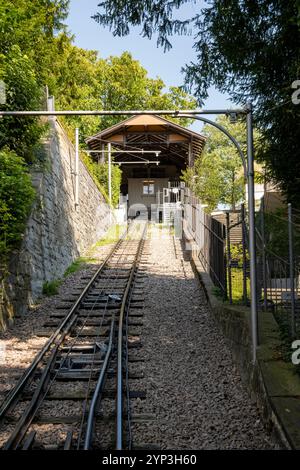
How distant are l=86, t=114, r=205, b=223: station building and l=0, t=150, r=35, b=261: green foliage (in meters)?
15.5

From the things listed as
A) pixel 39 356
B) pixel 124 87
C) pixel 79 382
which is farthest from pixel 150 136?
pixel 79 382

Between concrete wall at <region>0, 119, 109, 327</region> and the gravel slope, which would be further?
concrete wall at <region>0, 119, 109, 327</region>

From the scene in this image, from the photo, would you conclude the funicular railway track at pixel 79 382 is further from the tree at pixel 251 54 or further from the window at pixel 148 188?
the window at pixel 148 188

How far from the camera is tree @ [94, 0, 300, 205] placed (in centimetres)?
734

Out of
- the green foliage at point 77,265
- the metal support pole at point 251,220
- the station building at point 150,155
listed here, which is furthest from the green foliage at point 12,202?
the station building at point 150,155

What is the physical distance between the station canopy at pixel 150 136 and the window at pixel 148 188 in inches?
270

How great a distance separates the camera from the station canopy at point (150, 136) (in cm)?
3328

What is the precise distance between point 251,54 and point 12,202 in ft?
18.3

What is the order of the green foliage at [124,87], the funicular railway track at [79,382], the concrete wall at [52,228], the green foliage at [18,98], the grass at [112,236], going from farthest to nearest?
the green foliage at [124,87], the grass at [112,236], the green foliage at [18,98], the concrete wall at [52,228], the funicular railway track at [79,382]

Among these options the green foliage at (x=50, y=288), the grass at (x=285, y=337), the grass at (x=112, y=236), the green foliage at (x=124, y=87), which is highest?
the green foliage at (x=124, y=87)

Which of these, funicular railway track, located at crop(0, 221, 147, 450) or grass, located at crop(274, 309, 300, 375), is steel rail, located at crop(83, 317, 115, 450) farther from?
grass, located at crop(274, 309, 300, 375)

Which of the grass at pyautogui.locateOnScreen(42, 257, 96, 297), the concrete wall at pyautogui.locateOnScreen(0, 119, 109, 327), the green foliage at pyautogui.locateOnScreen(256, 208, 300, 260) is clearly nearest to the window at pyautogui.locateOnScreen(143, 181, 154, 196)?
the concrete wall at pyautogui.locateOnScreen(0, 119, 109, 327)

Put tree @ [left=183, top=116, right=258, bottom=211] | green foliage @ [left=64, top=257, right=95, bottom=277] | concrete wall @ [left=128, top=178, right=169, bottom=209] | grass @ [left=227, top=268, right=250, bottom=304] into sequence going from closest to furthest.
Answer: grass @ [left=227, top=268, right=250, bottom=304] → green foliage @ [left=64, top=257, right=95, bottom=277] → concrete wall @ [left=128, top=178, right=169, bottom=209] → tree @ [left=183, top=116, right=258, bottom=211]
